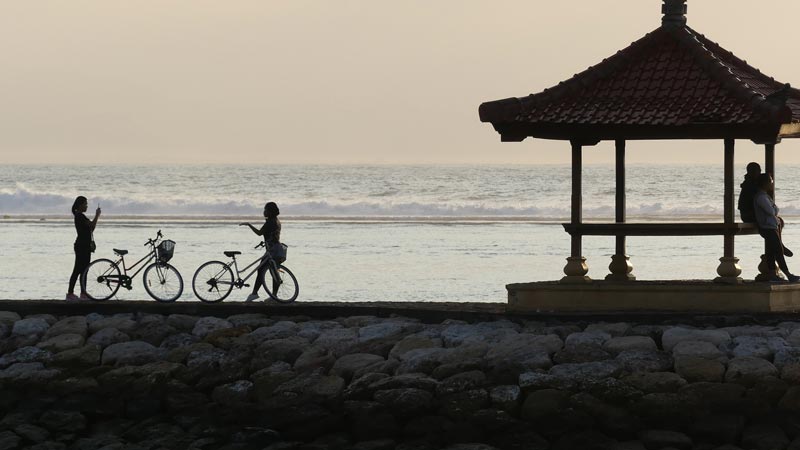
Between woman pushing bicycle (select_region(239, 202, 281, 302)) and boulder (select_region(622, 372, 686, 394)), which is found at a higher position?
woman pushing bicycle (select_region(239, 202, 281, 302))

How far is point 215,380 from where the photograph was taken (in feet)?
52.2

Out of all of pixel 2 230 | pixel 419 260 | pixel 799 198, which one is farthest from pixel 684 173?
pixel 419 260

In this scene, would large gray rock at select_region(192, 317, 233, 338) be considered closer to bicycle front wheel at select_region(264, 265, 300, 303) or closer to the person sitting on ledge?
bicycle front wheel at select_region(264, 265, 300, 303)

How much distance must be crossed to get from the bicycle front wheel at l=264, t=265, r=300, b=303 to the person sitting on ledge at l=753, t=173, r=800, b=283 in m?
5.97

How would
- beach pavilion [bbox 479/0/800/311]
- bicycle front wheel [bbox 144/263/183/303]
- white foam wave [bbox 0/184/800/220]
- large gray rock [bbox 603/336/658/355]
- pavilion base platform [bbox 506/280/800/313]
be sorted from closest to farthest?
large gray rock [bbox 603/336/658/355] < beach pavilion [bbox 479/0/800/311] < pavilion base platform [bbox 506/280/800/313] < bicycle front wheel [bbox 144/263/183/303] < white foam wave [bbox 0/184/800/220]

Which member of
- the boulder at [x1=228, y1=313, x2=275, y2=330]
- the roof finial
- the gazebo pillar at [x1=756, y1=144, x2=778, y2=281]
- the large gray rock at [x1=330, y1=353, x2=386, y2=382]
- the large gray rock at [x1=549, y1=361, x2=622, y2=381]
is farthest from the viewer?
the roof finial

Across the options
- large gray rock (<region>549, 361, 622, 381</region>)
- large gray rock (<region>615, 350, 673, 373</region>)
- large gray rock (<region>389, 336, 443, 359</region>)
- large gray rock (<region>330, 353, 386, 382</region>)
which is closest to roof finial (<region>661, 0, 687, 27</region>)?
large gray rock (<region>615, 350, 673, 373</region>)

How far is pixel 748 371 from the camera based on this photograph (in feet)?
48.4

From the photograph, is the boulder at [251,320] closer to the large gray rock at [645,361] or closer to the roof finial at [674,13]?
the large gray rock at [645,361]

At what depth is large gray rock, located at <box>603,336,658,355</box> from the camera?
15.4m

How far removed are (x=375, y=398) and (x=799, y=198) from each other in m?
61.7

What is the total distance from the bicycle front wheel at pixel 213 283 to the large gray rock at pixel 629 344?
5636 millimetres

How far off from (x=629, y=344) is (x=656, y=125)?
9.95 ft

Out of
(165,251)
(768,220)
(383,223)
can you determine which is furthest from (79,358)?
(383,223)
